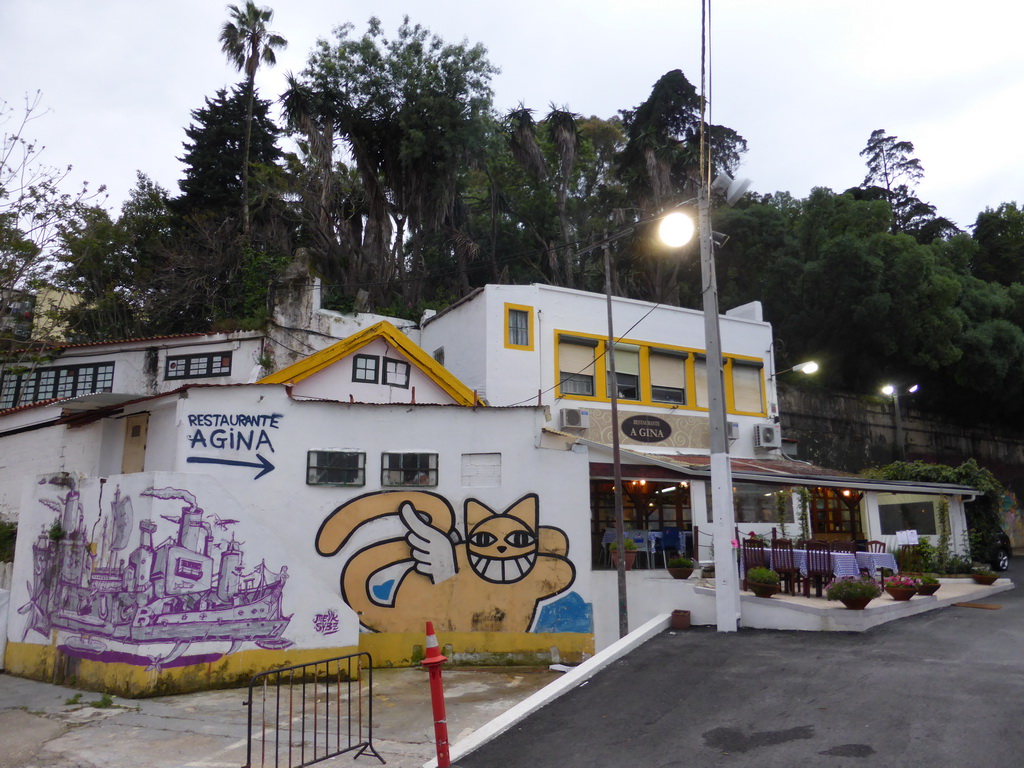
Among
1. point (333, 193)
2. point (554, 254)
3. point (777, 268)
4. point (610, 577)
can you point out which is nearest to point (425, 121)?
point (333, 193)

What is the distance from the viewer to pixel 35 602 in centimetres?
1347

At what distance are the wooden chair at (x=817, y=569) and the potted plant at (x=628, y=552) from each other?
4048 millimetres

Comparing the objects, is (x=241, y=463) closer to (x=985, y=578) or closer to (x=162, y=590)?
(x=162, y=590)

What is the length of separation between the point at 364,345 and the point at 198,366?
23.5ft

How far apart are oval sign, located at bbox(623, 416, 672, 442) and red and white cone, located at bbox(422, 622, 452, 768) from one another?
16338 mm

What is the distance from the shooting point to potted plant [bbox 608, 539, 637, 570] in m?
15.6

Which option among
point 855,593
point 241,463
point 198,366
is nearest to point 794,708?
point 855,593

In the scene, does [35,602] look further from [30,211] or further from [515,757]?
[515,757]

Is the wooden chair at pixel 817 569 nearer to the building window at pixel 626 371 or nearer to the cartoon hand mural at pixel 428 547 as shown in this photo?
the cartoon hand mural at pixel 428 547

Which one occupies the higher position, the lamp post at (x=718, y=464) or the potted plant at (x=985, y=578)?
the lamp post at (x=718, y=464)

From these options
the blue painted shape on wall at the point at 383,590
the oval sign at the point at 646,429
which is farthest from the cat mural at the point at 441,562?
the oval sign at the point at 646,429

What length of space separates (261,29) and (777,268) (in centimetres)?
2455

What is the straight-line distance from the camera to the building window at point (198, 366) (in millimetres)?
22172

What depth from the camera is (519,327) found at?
70.0ft
